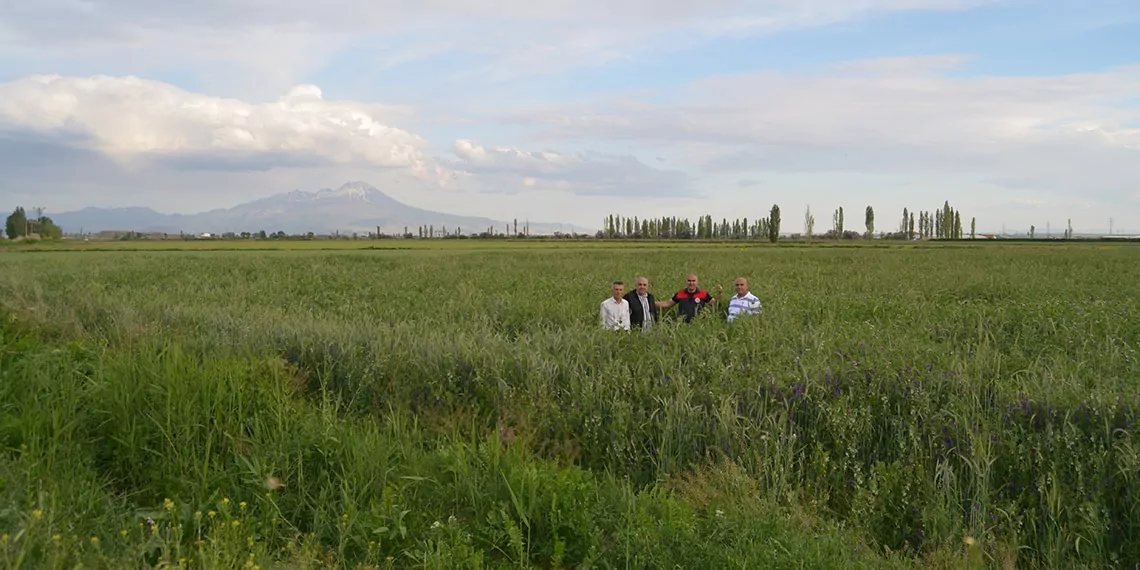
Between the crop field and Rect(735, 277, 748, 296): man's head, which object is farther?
Rect(735, 277, 748, 296): man's head

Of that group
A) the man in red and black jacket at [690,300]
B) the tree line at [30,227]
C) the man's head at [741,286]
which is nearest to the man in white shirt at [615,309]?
the man in red and black jacket at [690,300]

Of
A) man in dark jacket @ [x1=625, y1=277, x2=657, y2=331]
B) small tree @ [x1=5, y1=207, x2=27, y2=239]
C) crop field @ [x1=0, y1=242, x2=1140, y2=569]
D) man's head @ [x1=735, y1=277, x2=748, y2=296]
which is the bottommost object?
crop field @ [x1=0, y1=242, x2=1140, y2=569]

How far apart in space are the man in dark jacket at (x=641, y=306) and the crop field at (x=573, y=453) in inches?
136

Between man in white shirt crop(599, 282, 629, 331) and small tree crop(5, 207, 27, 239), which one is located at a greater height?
small tree crop(5, 207, 27, 239)

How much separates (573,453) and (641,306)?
7.24 meters

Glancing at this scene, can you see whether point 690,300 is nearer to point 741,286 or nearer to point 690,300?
point 690,300

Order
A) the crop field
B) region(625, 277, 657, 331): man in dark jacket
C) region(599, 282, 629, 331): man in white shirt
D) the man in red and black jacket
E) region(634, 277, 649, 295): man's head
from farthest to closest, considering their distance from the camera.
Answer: the man in red and black jacket → region(634, 277, 649, 295): man's head → region(625, 277, 657, 331): man in dark jacket → region(599, 282, 629, 331): man in white shirt → the crop field

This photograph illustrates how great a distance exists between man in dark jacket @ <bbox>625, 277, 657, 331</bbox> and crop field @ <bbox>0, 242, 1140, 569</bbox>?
3.47 meters

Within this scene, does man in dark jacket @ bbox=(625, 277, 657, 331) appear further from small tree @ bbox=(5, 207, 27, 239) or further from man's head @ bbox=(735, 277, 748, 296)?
small tree @ bbox=(5, 207, 27, 239)

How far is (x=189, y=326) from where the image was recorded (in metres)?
11.4

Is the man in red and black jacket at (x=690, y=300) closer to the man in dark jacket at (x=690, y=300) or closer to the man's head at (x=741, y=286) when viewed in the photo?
the man in dark jacket at (x=690, y=300)

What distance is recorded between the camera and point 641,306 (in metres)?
13.4

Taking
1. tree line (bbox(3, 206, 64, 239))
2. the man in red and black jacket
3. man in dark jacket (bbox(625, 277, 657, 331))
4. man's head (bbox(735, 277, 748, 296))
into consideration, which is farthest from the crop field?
tree line (bbox(3, 206, 64, 239))

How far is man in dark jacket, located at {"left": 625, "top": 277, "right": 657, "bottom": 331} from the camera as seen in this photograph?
43.5 feet
